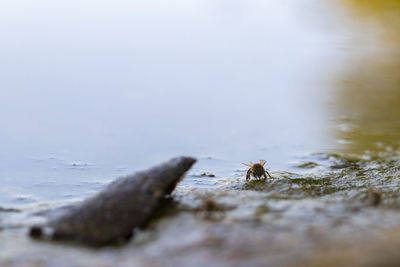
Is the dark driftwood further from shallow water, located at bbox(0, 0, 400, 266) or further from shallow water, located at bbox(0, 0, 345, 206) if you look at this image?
shallow water, located at bbox(0, 0, 345, 206)

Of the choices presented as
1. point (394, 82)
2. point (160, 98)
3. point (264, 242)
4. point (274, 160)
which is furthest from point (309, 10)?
point (264, 242)

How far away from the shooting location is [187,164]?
3.83 m

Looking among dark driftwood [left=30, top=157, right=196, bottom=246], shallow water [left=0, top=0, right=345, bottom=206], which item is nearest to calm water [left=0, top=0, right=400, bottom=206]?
shallow water [left=0, top=0, right=345, bottom=206]

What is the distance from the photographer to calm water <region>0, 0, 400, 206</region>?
19.5ft

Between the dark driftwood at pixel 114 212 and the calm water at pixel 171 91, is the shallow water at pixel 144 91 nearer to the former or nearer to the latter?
the calm water at pixel 171 91

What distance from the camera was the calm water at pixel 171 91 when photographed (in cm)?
595

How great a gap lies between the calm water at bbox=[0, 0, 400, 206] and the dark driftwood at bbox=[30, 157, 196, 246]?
1.39 m

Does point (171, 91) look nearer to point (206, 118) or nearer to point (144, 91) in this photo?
point (144, 91)

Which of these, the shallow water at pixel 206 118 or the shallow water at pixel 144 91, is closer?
the shallow water at pixel 206 118

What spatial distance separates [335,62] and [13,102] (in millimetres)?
6310

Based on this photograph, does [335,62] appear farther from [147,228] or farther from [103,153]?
[147,228]

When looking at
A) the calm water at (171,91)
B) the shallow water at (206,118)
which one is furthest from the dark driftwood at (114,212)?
the calm water at (171,91)

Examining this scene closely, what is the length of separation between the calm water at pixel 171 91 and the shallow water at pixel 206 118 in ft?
0.11

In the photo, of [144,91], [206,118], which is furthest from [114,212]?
[144,91]
